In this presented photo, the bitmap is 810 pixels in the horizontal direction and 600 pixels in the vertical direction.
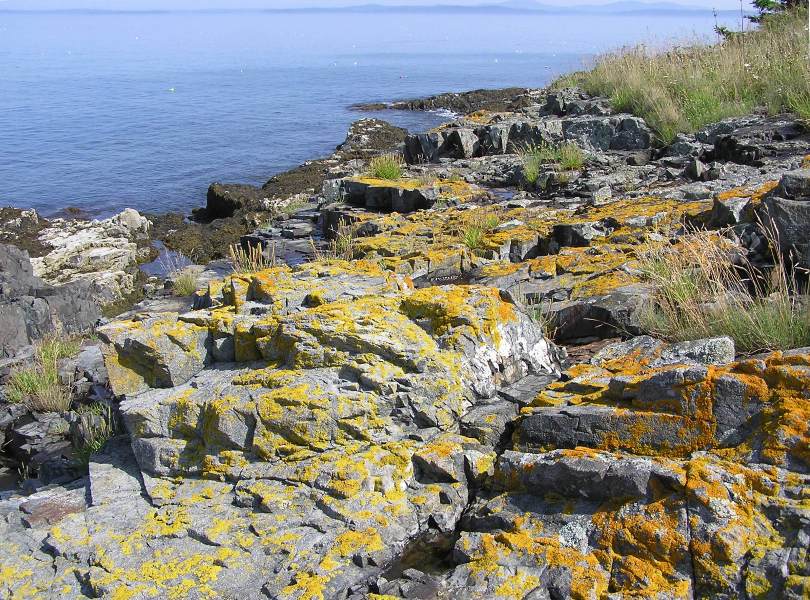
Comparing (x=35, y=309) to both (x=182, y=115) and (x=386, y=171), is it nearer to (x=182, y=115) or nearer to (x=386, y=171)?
(x=386, y=171)

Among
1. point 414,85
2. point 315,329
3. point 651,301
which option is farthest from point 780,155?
point 414,85

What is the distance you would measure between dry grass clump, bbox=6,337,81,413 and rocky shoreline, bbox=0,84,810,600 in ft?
0.50

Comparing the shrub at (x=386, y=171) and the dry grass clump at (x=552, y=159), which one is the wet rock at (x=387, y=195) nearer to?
the shrub at (x=386, y=171)

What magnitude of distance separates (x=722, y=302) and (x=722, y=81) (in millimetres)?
13325

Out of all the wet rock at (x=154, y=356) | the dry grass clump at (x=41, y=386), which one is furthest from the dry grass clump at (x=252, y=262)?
the wet rock at (x=154, y=356)

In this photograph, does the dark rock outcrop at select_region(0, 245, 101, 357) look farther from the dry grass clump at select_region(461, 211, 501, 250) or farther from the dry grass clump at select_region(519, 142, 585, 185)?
the dry grass clump at select_region(519, 142, 585, 185)

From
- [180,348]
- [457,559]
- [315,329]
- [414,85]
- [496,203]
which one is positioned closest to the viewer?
[457,559]

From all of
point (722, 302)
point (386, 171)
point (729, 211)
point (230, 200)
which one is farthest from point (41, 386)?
point (230, 200)

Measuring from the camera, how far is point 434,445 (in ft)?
17.0

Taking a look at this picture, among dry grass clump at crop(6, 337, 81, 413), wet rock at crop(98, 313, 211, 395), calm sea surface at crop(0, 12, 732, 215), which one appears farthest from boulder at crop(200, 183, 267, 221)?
wet rock at crop(98, 313, 211, 395)

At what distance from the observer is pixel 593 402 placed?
4.93 m

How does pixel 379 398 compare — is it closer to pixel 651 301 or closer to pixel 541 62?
pixel 651 301

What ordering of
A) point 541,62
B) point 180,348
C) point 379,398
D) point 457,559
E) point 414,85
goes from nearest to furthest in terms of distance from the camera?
point 457,559, point 379,398, point 180,348, point 414,85, point 541,62

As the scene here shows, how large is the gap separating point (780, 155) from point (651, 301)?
7329 mm
